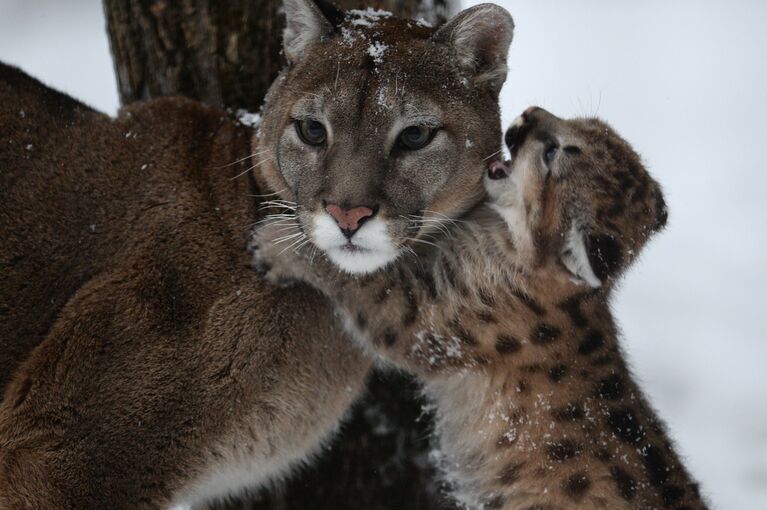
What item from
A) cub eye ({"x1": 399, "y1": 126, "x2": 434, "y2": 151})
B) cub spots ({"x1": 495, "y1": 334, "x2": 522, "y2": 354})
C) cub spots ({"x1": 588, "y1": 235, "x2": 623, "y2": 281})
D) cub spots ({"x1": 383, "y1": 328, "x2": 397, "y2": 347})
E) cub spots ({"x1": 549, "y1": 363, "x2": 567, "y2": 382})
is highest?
cub eye ({"x1": 399, "y1": 126, "x2": 434, "y2": 151})

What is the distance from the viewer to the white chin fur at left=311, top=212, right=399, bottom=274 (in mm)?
4043

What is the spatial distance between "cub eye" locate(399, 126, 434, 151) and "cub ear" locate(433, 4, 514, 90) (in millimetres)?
425

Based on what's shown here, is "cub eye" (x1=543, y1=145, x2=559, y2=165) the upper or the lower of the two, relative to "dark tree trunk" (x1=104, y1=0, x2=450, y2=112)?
lower

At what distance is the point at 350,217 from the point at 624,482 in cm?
181

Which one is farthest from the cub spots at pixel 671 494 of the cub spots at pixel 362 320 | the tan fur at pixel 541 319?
the cub spots at pixel 362 320

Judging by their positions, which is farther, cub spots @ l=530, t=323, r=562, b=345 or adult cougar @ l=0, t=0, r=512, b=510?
cub spots @ l=530, t=323, r=562, b=345

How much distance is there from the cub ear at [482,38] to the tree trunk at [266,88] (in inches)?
34.7

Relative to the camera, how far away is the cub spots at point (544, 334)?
459cm

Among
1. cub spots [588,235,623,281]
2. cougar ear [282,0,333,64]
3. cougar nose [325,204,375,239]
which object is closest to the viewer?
cougar nose [325,204,375,239]

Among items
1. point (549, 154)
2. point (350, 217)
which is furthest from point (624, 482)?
point (350, 217)

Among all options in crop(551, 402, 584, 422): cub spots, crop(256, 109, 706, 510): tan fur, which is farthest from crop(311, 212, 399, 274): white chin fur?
crop(551, 402, 584, 422): cub spots

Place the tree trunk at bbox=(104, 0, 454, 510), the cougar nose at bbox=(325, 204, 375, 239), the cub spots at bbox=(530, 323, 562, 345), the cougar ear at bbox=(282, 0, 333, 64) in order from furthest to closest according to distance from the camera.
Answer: the tree trunk at bbox=(104, 0, 454, 510), the cub spots at bbox=(530, 323, 562, 345), the cougar ear at bbox=(282, 0, 333, 64), the cougar nose at bbox=(325, 204, 375, 239)

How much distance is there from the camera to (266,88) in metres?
5.15

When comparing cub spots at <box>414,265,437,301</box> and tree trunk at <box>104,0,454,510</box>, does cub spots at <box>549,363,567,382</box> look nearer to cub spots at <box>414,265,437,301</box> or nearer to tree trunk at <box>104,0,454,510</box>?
cub spots at <box>414,265,437,301</box>
